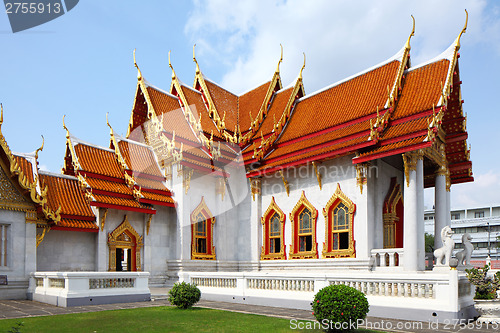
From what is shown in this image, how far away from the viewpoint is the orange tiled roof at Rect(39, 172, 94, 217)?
1567cm

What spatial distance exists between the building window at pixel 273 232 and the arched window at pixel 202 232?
218 centimetres

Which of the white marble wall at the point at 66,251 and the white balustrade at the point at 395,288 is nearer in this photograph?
the white balustrade at the point at 395,288

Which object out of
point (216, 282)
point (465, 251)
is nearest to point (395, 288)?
point (465, 251)

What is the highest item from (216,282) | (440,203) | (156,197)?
(156,197)

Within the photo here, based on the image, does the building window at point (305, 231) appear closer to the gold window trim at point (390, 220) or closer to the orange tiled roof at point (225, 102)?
the gold window trim at point (390, 220)

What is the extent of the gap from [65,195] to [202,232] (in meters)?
5.57

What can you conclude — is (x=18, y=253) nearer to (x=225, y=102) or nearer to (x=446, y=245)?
(x=446, y=245)

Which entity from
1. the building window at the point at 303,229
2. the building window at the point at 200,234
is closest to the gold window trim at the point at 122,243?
the building window at the point at 200,234

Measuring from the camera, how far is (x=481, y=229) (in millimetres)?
66938

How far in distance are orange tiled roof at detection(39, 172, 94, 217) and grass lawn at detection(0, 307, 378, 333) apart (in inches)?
257

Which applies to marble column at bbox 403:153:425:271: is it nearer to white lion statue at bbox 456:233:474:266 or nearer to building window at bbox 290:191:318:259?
white lion statue at bbox 456:233:474:266

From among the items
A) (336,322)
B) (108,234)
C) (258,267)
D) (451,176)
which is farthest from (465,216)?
(336,322)

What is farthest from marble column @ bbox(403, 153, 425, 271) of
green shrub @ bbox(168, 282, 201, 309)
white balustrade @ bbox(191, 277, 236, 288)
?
green shrub @ bbox(168, 282, 201, 309)

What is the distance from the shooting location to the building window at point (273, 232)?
1806 centimetres
